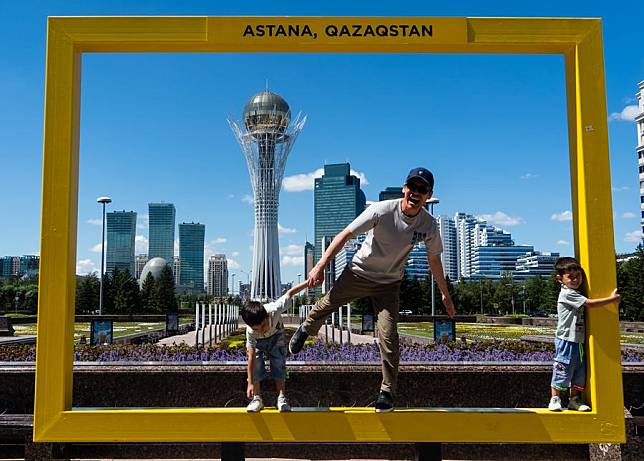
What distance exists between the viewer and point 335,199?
189 meters

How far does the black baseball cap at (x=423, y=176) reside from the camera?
4.67 meters

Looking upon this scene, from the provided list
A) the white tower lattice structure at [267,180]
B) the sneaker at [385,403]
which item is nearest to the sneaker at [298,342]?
the sneaker at [385,403]

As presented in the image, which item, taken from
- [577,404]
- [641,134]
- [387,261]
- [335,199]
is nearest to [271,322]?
[387,261]

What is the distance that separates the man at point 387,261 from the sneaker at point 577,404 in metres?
1.15

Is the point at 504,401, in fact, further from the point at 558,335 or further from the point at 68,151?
the point at 68,151

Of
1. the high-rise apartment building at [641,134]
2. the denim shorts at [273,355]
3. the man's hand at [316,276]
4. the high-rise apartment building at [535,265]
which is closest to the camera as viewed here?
the man's hand at [316,276]

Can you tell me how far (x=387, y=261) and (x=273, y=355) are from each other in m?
1.23

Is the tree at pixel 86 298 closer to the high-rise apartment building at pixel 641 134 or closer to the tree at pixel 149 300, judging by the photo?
the tree at pixel 149 300

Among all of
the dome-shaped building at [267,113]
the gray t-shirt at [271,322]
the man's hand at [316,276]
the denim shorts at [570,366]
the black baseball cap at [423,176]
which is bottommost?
the denim shorts at [570,366]

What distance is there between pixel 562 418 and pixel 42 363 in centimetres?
396

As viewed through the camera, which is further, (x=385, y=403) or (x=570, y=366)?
(x=570, y=366)

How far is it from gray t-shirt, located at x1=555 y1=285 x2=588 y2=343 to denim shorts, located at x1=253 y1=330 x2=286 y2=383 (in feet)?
7.42

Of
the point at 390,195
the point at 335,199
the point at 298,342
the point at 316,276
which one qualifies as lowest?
the point at 298,342

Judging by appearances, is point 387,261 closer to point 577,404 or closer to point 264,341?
point 264,341
